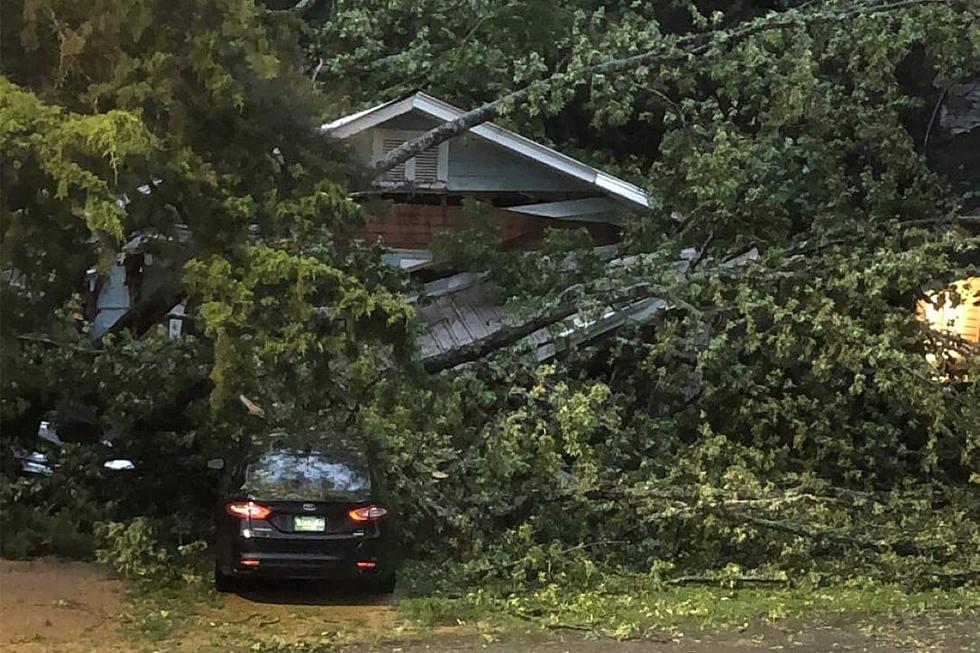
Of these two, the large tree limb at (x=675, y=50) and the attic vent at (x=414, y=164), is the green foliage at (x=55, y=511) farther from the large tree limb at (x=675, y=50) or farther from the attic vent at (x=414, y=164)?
the attic vent at (x=414, y=164)

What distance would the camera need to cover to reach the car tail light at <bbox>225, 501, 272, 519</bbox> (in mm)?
8430

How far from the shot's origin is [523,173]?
14258mm

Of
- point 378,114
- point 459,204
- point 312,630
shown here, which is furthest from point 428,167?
point 312,630

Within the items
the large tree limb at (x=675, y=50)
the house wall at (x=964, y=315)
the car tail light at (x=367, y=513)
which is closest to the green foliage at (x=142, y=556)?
the car tail light at (x=367, y=513)

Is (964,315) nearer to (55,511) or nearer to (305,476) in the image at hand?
(305,476)

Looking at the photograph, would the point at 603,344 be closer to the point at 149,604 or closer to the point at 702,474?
the point at 702,474

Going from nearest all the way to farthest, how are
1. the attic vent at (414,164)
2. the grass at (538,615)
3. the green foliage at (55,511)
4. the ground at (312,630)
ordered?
the ground at (312,630), the grass at (538,615), the green foliage at (55,511), the attic vent at (414,164)

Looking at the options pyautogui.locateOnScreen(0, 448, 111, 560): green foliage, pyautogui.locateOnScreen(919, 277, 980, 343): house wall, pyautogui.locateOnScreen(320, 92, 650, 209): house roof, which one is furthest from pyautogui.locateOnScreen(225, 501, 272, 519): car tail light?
pyautogui.locateOnScreen(919, 277, 980, 343): house wall

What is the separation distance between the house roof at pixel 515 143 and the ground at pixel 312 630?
21.1 feet

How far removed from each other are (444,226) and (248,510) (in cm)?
687

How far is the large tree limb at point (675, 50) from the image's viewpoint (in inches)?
465

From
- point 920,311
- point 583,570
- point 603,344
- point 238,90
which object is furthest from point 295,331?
point 920,311

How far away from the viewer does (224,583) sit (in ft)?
28.4

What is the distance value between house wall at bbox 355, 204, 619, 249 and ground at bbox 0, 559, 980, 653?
6.65m
